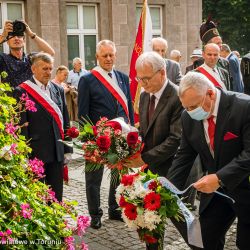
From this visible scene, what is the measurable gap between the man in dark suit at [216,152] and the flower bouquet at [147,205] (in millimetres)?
273

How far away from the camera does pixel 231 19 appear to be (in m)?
31.0

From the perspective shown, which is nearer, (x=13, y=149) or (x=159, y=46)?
(x=13, y=149)

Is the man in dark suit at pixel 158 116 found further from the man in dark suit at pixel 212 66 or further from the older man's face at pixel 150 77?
the man in dark suit at pixel 212 66

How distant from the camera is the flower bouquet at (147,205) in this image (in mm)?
3385

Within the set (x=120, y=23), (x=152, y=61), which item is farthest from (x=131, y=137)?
(x=120, y=23)

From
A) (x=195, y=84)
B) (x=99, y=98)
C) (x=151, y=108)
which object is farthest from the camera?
(x=99, y=98)

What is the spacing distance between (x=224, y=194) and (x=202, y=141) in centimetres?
43

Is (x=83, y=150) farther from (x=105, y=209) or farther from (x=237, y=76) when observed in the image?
(x=237, y=76)

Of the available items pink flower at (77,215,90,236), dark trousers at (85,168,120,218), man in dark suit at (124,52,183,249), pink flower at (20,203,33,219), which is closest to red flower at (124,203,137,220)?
pink flower at (77,215,90,236)

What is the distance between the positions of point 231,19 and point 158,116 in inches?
1092

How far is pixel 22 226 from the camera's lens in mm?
2941

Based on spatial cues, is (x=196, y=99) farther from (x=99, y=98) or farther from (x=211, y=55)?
(x=211, y=55)

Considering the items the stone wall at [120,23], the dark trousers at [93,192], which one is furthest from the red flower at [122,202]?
the stone wall at [120,23]

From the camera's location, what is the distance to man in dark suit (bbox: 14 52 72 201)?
206 inches
